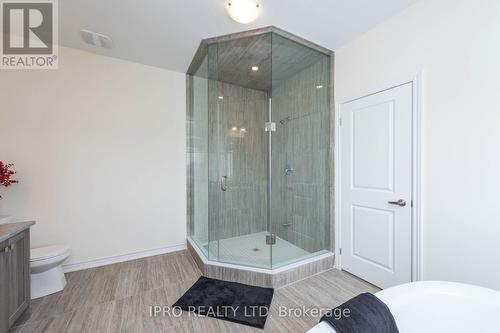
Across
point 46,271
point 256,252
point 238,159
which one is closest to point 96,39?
point 238,159

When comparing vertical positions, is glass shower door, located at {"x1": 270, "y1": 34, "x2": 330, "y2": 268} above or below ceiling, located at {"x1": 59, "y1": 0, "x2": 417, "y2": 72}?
below

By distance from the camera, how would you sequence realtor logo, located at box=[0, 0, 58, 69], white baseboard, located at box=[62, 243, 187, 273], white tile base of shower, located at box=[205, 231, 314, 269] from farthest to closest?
white baseboard, located at box=[62, 243, 187, 273], white tile base of shower, located at box=[205, 231, 314, 269], realtor logo, located at box=[0, 0, 58, 69]

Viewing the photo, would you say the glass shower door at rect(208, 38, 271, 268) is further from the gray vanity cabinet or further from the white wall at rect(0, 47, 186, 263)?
the gray vanity cabinet

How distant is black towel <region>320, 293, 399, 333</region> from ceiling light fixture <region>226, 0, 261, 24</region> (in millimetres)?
2121

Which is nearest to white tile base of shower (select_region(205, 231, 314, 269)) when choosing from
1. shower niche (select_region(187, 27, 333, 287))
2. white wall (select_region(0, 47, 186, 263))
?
shower niche (select_region(187, 27, 333, 287))

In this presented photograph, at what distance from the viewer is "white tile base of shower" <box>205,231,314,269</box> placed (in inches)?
92.7

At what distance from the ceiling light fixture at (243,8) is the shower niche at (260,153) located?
0.47 metres

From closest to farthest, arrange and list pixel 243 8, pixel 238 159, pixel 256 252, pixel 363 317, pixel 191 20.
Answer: pixel 363 317, pixel 243 8, pixel 191 20, pixel 256 252, pixel 238 159

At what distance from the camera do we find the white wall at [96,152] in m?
2.31

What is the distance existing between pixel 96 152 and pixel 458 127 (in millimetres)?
3589

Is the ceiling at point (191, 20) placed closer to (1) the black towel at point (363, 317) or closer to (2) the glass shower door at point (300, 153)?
(2) the glass shower door at point (300, 153)

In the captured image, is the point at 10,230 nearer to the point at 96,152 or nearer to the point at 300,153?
the point at 96,152

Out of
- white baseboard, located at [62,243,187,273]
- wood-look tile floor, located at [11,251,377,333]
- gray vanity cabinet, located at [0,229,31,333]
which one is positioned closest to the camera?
gray vanity cabinet, located at [0,229,31,333]

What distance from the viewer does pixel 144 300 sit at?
1943mm
